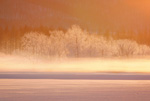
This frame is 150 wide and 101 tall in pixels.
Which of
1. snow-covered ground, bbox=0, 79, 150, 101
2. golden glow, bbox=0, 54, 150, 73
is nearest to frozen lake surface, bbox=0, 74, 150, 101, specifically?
snow-covered ground, bbox=0, 79, 150, 101

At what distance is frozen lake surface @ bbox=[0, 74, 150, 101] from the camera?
5.58m

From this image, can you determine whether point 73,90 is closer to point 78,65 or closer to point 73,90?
point 73,90

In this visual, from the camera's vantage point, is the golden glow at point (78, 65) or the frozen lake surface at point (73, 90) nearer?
the frozen lake surface at point (73, 90)

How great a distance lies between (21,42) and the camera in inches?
412

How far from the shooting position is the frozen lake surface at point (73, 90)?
18.3 feet

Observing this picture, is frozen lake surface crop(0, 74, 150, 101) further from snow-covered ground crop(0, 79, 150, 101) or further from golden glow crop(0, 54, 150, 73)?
golden glow crop(0, 54, 150, 73)

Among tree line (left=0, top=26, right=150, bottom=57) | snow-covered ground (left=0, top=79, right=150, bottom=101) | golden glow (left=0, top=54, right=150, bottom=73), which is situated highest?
tree line (left=0, top=26, right=150, bottom=57)

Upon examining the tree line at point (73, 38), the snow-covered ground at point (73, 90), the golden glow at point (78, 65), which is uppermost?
the tree line at point (73, 38)

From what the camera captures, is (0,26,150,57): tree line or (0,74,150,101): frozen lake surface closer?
(0,74,150,101): frozen lake surface

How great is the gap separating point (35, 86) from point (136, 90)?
9.16 feet

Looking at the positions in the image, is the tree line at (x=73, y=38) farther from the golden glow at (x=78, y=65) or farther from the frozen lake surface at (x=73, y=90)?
the frozen lake surface at (x=73, y=90)

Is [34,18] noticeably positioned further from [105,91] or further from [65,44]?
[105,91]

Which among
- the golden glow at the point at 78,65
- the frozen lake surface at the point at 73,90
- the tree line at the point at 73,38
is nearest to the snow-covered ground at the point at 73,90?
the frozen lake surface at the point at 73,90

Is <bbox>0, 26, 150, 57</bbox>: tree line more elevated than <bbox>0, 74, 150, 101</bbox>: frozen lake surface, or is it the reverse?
<bbox>0, 26, 150, 57</bbox>: tree line
